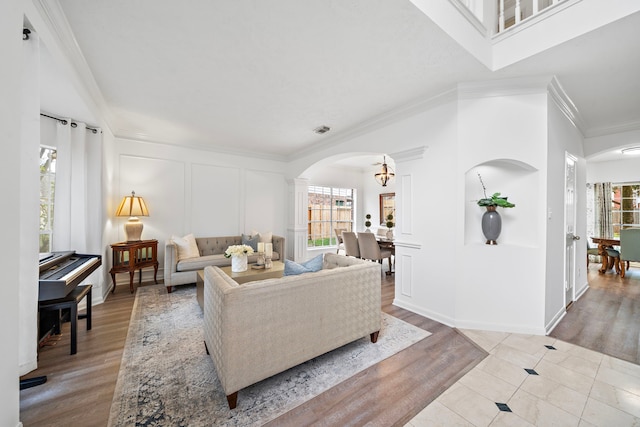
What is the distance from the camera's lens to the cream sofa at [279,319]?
5.08ft

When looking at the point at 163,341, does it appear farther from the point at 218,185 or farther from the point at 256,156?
the point at 256,156

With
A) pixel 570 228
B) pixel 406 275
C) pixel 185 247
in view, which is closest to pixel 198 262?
pixel 185 247

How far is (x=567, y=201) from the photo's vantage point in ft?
10.4

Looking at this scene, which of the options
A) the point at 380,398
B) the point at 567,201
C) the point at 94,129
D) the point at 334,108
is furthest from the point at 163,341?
the point at 567,201

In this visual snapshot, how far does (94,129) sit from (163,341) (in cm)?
292

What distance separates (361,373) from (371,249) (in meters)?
3.07

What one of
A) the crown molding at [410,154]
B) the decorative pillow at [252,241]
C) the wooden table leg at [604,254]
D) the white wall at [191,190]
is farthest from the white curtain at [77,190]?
the wooden table leg at [604,254]

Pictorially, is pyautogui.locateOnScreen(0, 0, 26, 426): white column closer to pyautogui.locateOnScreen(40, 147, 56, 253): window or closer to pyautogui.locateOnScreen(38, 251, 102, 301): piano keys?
pyautogui.locateOnScreen(38, 251, 102, 301): piano keys

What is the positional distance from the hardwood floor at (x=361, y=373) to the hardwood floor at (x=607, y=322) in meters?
0.01

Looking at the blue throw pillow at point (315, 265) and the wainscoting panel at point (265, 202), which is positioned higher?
the wainscoting panel at point (265, 202)

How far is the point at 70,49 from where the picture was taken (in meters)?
2.03

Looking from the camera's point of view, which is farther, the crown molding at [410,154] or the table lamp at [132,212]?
the table lamp at [132,212]

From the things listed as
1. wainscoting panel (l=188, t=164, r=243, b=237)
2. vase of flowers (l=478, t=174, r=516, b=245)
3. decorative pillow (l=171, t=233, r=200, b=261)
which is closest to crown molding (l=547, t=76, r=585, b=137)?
vase of flowers (l=478, t=174, r=516, b=245)

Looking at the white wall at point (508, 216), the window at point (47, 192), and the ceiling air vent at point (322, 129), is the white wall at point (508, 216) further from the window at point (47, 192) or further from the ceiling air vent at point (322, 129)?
the window at point (47, 192)
